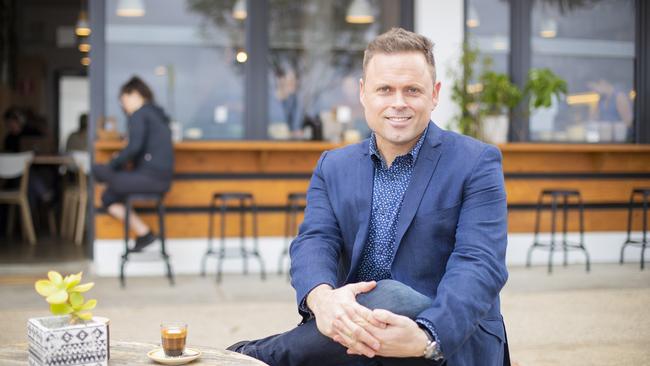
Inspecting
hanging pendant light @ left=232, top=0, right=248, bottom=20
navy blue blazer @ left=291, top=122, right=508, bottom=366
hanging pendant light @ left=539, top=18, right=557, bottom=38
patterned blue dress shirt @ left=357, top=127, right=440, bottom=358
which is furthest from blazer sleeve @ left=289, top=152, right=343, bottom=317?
hanging pendant light @ left=539, top=18, right=557, bottom=38

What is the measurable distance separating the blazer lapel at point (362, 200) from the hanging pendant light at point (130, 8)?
5.12 m

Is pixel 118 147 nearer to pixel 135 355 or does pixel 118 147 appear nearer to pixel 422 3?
pixel 422 3

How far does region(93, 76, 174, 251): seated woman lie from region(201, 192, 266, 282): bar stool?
458 millimetres

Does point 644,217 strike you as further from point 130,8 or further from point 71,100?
point 71,100

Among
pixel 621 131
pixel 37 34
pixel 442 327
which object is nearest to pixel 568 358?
pixel 442 327

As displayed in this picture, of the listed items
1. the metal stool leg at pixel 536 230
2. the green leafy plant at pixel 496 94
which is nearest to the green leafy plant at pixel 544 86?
the green leafy plant at pixel 496 94

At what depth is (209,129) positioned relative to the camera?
7.30m

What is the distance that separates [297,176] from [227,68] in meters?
1.17

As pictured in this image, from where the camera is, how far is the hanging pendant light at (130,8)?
7102 mm

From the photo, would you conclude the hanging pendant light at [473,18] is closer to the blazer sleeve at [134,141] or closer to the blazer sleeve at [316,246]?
the blazer sleeve at [134,141]

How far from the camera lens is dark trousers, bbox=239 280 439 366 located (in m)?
2.12

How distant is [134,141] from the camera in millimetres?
6230

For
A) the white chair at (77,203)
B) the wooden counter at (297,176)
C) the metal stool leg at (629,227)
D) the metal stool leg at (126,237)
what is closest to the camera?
the metal stool leg at (126,237)

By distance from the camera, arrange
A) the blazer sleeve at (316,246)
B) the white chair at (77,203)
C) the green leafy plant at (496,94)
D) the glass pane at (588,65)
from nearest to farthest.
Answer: the blazer sleeve at (316,246), the green leafy plant at (496,94), the glass pane at (588,65), the white chair at (77,203)
